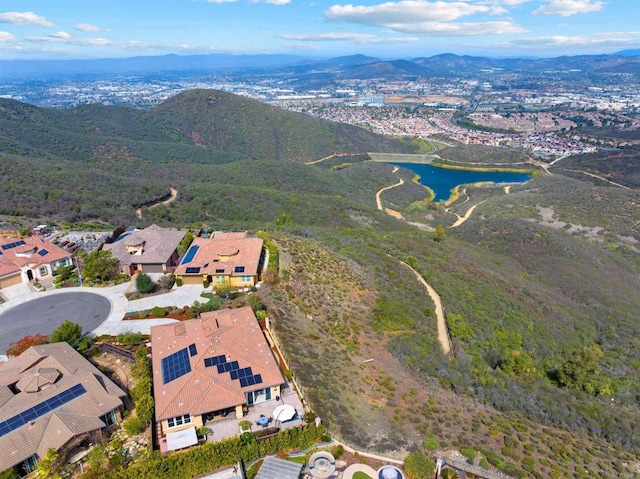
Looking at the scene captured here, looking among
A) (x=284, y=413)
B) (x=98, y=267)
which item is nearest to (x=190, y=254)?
(x=98, y=267)

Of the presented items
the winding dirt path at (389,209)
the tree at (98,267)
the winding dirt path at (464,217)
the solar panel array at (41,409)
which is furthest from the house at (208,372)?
the winding dirt path at (389,209)

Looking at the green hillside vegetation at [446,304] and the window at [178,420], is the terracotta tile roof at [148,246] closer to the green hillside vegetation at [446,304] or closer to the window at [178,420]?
the green hillside vegetation at [446,304]

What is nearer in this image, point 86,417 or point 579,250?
point 86,417

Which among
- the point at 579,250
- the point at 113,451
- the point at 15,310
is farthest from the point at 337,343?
the point at 579,250

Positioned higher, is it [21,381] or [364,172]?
[21,381]

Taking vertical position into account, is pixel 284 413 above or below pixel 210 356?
below

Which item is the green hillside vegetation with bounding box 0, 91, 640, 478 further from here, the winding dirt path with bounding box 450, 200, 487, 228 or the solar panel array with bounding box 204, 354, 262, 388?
the solar panel array with bounding box 204, 354, 262, 388

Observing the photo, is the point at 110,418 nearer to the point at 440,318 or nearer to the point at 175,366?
the point at 175,366

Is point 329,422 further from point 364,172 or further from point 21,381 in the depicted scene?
point 364,172

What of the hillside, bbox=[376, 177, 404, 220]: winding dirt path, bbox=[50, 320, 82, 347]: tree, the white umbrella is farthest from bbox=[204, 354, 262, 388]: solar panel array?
the hillside
